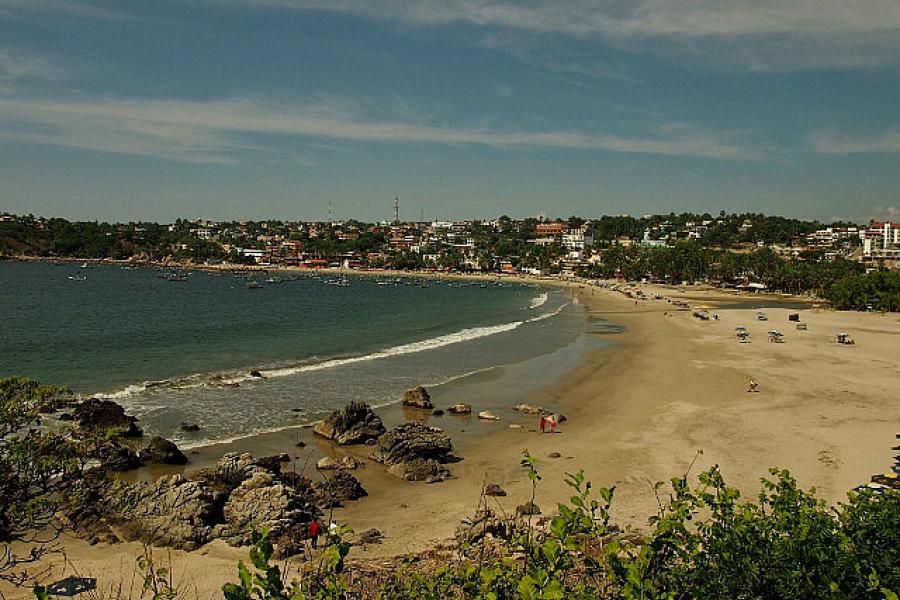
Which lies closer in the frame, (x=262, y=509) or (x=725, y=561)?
(x=725, y=561)

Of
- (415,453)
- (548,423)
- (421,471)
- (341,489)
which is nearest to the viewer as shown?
(341,489)

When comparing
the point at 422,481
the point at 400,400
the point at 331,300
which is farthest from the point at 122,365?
the point at 331,300

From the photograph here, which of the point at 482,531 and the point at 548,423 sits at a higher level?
the point at 482,531

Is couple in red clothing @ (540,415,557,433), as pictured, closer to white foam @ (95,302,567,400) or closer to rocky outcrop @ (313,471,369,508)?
rocky outcrop @ (313,471,369,508)

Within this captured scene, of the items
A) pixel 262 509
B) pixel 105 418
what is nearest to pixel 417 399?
pixel 105 418

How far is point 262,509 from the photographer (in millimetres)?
18172

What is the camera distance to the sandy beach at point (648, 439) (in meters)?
18.4

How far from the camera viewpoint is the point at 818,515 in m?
9.90

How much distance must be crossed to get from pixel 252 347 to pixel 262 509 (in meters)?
37.7

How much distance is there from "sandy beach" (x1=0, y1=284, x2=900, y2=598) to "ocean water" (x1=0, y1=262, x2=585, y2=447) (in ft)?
20.2

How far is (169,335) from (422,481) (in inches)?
1747

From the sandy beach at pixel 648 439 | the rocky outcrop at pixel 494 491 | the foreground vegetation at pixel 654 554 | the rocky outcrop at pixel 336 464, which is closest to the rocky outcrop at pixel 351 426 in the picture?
the sandy beach at pixel 648 439

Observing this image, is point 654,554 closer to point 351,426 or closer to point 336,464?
point 336,464

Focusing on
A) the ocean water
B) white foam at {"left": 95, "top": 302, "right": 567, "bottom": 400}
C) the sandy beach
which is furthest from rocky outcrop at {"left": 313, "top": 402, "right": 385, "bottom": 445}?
white foam at {"left": 95, "top": 302, "right": 567, "bottom": 400}
